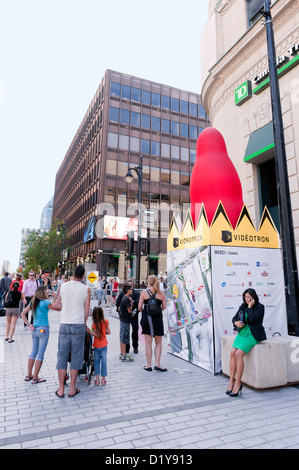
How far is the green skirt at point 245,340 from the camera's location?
4945mm

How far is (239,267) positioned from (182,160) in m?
41.9

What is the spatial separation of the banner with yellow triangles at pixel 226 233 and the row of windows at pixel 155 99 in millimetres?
42138

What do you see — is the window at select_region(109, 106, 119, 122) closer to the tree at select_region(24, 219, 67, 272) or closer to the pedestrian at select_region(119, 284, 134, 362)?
the tree at select_region(24, 219, 67, 272)

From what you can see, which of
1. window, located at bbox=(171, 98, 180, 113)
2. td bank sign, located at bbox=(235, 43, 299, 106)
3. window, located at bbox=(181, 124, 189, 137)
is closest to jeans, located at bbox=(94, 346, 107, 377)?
td bank sign, located at bbox=(235, 43, 299, 106)

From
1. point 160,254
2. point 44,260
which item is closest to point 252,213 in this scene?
point 160,254

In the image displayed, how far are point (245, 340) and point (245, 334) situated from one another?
0.32ft

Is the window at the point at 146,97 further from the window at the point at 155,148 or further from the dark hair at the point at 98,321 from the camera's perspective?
the dark hair at the point at 98,321

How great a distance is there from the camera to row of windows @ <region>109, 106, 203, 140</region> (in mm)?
43209

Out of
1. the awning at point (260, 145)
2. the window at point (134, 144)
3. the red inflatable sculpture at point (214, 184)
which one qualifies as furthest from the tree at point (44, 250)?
the red inflatable sculpture at point (214, 184)

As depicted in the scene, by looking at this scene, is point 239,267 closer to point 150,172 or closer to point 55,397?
point 55,397

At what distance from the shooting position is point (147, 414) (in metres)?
4.14

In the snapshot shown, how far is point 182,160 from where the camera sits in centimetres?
4641

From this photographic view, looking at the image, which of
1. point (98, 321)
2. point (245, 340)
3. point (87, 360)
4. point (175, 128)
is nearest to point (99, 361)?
point (87, 360)

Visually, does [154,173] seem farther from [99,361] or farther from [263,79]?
[99,361]
